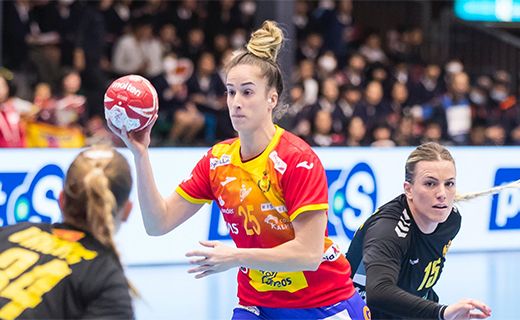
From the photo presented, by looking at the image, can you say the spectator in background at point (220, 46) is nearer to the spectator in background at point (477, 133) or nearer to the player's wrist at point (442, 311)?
the spectator in background at point (477, 133)

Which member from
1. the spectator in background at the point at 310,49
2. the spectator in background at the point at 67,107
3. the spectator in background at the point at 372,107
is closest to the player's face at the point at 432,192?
the spectator in background at the point at 67,107

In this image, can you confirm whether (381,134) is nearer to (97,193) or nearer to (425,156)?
(425,156)

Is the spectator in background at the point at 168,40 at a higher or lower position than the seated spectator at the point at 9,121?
higher

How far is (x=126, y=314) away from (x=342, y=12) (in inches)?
521

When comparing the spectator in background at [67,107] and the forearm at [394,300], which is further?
the spectator in background at [67,107]

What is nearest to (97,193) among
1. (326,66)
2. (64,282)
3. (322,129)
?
(64,282)

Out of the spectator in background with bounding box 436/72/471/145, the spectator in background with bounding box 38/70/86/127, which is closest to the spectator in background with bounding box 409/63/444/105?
the spectator in background with bounding box 436/72/471/145

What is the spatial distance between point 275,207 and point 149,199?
1.70 ft

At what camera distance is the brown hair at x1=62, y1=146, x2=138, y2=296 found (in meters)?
2.83

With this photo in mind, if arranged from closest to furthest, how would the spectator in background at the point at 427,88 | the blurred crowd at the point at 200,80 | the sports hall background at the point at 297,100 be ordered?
1. the sports hall background at the point at 297,100
2. the blurred crowd at the point at 200,80
3. the spectator in background at the point at 427,88

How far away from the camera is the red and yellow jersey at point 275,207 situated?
3.73 metres

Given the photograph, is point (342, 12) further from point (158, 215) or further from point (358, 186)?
point (158, 215)

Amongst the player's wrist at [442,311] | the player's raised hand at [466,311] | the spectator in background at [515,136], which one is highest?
the player's raised hand at [466,311]

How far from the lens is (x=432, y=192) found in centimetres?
418
